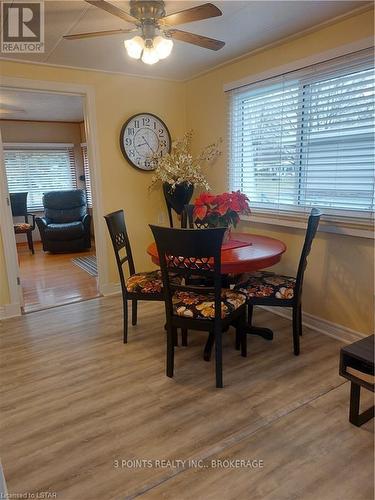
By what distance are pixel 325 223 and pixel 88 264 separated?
11.8 ft

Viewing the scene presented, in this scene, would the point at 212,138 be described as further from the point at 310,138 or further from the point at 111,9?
the point at 111,9

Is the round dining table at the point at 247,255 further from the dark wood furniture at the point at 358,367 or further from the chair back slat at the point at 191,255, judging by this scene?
the dark wood furniture at the point at 358,367

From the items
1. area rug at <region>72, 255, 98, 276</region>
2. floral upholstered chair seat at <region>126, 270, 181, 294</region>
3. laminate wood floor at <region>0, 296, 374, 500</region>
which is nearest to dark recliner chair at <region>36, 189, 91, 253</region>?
area rug at <region>72, 255, 98, 276</region>

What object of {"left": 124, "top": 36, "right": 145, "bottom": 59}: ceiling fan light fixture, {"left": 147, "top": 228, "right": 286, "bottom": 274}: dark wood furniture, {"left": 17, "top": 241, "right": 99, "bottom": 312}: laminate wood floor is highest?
{"left": 124, "top": 36, "right": 145, "bottom": 59}: ceiling fan light fixture

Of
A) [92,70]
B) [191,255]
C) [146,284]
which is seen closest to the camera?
[191,255]

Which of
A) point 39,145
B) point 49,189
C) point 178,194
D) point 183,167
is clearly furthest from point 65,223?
point 183,167

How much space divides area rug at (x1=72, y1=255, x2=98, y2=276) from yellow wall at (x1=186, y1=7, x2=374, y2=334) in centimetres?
233

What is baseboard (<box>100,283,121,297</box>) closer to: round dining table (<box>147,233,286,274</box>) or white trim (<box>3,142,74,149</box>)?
round dining table (<box>147,233,286,274</box>)

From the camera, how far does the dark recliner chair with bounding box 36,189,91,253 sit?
5.79 m

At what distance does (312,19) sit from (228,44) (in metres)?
0.69

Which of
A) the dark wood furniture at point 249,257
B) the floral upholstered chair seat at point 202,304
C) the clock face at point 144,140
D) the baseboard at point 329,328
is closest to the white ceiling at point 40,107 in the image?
the clock face at point 144,140

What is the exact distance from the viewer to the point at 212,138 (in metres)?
3.67

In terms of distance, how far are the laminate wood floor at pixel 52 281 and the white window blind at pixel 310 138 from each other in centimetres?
221

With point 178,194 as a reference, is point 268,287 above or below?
below
